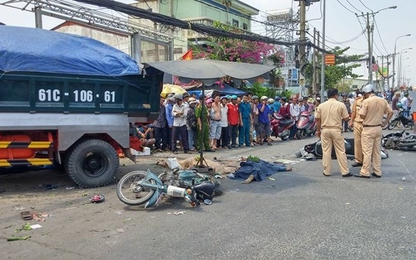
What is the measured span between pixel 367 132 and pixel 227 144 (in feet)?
19.6

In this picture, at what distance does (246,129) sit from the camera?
14.4 m

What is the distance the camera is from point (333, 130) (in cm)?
861

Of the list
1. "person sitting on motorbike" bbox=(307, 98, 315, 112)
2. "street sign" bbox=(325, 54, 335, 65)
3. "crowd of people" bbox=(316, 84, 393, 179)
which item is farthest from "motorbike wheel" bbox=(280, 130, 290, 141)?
"street sign" bbox=(325, 54, 335, 65)

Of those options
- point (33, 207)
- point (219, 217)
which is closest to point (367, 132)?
point (219, 217)

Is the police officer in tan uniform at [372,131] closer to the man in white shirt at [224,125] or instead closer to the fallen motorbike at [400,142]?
the fallen motorbike at [400,142]

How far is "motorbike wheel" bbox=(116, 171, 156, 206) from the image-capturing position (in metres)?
6.27

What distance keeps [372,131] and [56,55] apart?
636cm

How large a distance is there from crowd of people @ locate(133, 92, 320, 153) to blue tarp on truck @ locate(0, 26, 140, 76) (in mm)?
2462

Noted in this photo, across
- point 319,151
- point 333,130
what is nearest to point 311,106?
point 319,151

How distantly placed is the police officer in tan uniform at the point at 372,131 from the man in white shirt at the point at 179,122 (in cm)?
528

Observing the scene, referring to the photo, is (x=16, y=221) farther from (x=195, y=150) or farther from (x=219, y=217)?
(x=195, y=150)

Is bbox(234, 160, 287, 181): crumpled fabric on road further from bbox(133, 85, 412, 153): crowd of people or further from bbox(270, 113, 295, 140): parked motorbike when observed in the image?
bbox(270, 113, 295, 140): parked motorbike

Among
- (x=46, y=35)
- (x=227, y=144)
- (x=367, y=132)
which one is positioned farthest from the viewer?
(x=227, y=144)

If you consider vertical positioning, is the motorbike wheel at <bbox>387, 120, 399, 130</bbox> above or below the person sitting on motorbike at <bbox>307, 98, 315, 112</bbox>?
below
